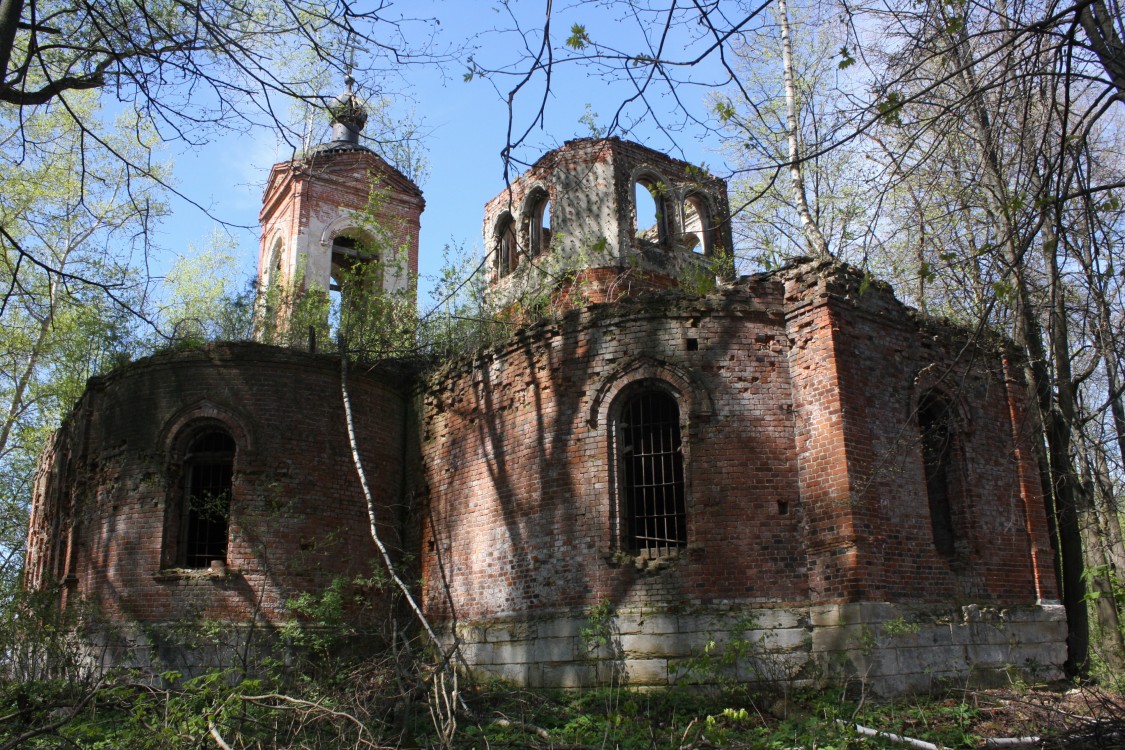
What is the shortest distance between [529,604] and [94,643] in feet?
19.0

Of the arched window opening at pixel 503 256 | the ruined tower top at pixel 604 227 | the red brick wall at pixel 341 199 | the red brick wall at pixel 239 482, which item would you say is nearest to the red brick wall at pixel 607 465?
the red brick wall at pixel 239 482

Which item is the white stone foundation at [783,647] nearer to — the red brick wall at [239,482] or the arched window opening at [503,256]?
the red brick wall at [239,482]

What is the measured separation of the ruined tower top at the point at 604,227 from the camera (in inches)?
666

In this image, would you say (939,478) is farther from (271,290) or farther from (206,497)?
(271,290)

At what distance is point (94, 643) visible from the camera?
11.8 metres

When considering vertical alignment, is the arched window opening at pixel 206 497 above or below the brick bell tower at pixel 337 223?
below

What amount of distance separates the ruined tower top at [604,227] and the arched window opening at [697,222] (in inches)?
1.1

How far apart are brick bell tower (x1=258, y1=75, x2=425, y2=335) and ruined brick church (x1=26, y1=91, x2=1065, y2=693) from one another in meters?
6.54

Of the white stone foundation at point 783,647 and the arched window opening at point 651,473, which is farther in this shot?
the arched window opening at point 651,473

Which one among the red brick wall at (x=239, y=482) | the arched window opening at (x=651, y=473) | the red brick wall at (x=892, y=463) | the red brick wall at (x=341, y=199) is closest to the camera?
the red brick wall at (x=892, y=463)

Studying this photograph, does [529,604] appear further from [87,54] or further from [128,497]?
[87,54]

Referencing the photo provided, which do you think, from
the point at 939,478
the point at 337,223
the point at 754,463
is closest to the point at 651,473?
the point at 754,463

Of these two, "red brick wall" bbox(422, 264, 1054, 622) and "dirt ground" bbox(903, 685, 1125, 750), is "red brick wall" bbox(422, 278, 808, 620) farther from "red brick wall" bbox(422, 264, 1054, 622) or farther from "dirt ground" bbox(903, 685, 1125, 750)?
"dirt ground" bbox(903, 685, 1125, 750)

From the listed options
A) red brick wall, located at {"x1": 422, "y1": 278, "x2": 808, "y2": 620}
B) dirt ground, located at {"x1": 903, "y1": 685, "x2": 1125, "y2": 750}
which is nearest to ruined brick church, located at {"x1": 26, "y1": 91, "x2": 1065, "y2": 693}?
red brick wall, located at {"x1": 422, "y1": 278, "x2": 808, "y2": 620}
